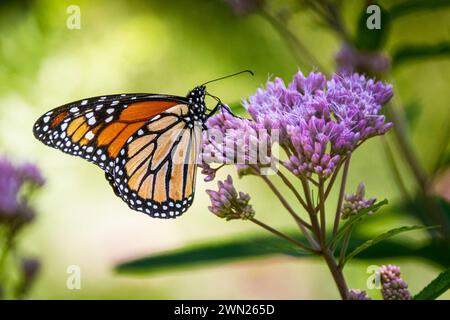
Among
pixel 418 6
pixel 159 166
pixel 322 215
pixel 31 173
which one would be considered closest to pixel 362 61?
pixel 418 6

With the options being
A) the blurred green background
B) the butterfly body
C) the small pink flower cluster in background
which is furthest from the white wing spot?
the blurred green background

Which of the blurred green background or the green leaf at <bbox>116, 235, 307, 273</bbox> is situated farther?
the blurred green background

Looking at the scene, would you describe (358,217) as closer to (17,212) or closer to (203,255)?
(203,255)

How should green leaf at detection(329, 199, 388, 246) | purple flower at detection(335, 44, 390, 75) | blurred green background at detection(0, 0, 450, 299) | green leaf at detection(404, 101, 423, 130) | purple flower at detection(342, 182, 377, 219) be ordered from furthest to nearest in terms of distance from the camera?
1. blurred green background at detection(0, 0, 450, 299)
2. green leaf at detection(404, 101, 423, 130)
3. purple flower at detection(335, 44, 390, 75)
4. purple flower at detection(342, 182, 377, 219)
5. green leaf at detection(329, 199, 388, 246)

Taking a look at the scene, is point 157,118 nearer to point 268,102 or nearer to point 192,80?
point 268,102

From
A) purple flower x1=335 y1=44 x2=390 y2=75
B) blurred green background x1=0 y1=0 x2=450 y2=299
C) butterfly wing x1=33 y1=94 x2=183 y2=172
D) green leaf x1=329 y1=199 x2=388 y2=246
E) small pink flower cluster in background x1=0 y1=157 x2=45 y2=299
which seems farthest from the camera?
blurred green background x1=0 y1=0 x2=450 y2=299

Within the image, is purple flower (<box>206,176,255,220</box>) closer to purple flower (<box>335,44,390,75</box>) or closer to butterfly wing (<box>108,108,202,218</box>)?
butterfly wing (<box>108,108,202,218</box>)

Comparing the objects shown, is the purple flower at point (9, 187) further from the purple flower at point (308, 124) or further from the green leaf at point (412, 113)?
the green leaf at point (412, 113)
